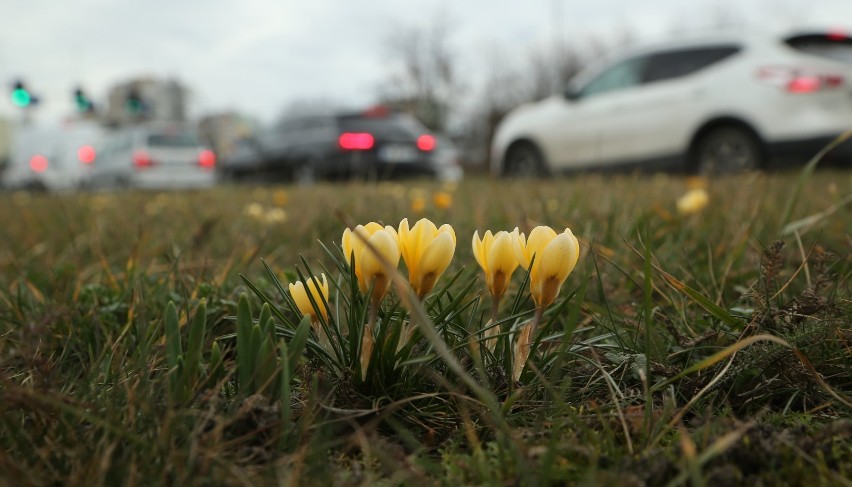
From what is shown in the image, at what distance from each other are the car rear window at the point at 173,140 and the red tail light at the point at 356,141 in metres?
6.74

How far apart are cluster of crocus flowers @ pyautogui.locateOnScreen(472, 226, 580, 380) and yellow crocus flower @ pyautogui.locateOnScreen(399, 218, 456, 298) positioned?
2.4 inches

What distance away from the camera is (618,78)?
8.30 meters

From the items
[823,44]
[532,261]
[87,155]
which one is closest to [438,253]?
[532,261]

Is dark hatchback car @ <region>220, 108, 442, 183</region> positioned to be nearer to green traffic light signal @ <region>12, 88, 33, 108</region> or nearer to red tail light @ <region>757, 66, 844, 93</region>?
red tail light @ <region>757, 66, 844, 93</region>

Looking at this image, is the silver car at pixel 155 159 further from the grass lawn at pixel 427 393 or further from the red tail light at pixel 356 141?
the grass lawn at pixel 427 393

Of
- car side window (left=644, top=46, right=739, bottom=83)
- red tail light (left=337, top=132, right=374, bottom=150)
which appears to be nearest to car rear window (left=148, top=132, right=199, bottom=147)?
red tail light (left=337, top=132, right=374, bottom=150)

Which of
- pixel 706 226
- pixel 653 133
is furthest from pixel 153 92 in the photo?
pixel 706 226

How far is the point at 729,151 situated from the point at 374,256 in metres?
7.00

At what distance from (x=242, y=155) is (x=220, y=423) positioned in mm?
14498

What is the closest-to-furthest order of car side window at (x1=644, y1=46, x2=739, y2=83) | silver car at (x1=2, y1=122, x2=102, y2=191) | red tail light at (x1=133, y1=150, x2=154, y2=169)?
car side window at (x1=644, y1=46, x2=739, y2=83)
red tail light at (x1=133, y1=150, x2=154, y2=169)
silver car at (x1=2, y1=122, x2=102, y2=191)

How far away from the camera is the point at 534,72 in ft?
147

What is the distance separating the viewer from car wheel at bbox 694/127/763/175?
A: 6.99m

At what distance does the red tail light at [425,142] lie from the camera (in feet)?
38.2

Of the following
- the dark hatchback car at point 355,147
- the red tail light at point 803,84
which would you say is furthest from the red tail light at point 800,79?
the dark hatchback car at point 355,147
